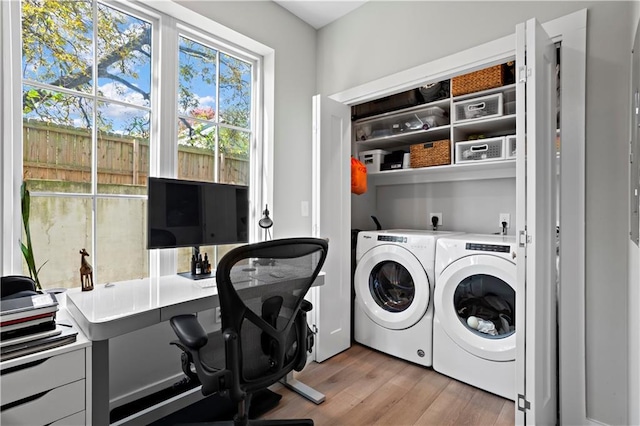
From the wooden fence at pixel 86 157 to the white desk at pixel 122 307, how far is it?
0.62 m

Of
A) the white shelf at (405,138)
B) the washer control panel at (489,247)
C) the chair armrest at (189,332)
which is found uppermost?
the white shelf at (405,138)

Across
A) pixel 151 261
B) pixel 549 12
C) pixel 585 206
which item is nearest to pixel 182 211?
pixel 151 261

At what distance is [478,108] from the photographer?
2387 millimetres

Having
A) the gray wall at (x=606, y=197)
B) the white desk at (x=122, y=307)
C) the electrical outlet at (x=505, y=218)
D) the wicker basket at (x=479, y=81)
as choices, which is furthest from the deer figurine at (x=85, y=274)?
the electrical outlet at (x=505, y=218)

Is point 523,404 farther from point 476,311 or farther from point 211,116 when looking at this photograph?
point 211,116

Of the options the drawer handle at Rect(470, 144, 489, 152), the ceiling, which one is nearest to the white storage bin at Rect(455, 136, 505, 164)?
the drawer handle at Rect(470, 144, 489, 152)

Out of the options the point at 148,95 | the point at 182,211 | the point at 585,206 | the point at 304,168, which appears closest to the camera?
the point at 585,206

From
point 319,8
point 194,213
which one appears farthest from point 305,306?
point 319,8

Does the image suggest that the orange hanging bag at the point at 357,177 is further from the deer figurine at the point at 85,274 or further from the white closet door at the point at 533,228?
the deer figurine at the point at 85,274

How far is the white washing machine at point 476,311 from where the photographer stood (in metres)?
1.95

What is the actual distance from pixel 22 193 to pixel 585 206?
2674mm

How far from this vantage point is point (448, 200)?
114 inches

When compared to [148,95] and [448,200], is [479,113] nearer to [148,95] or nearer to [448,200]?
[448,200]

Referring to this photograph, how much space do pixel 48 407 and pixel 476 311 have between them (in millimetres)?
2225
